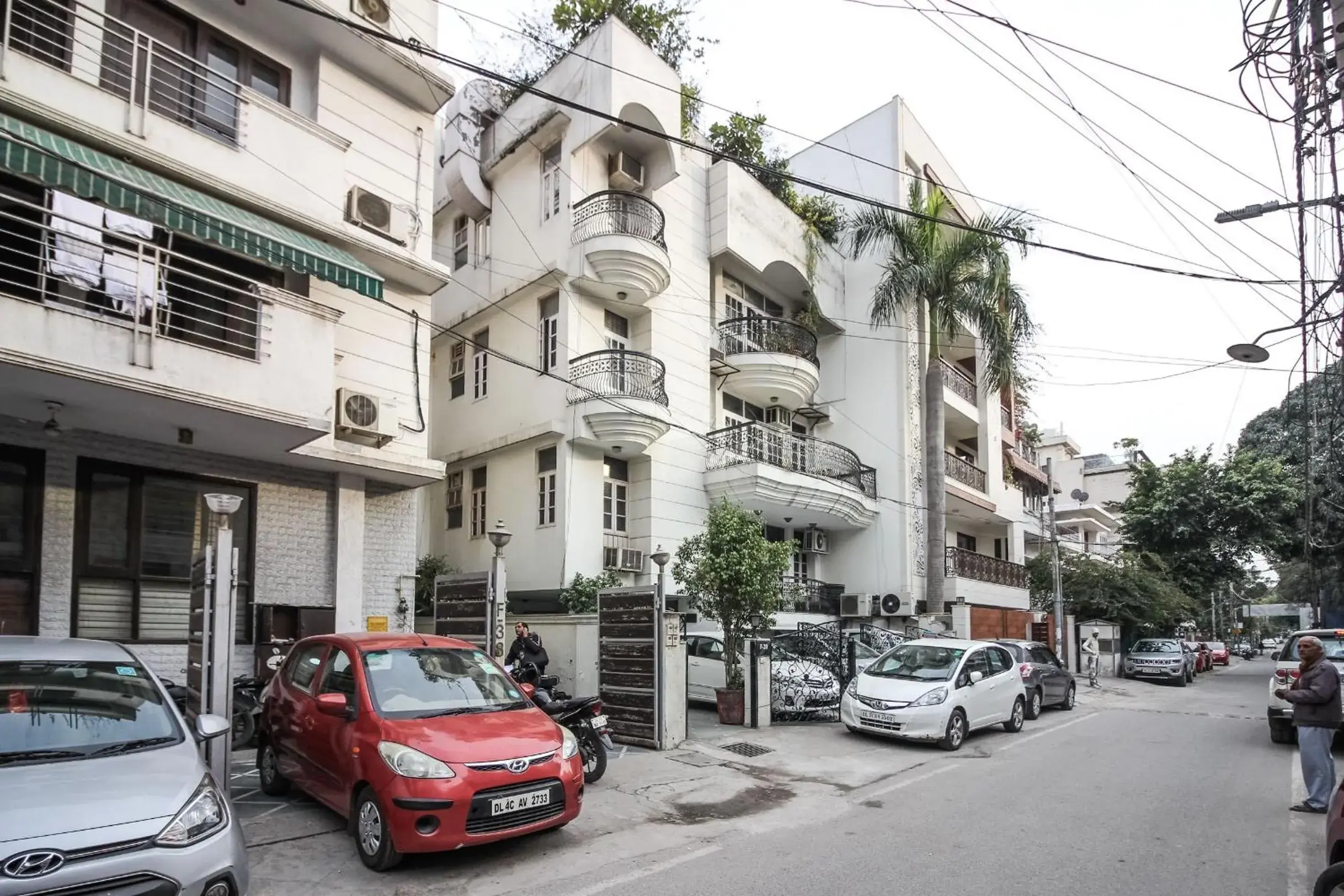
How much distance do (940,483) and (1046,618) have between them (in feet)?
42.5

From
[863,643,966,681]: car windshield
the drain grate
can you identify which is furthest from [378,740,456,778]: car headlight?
[863,643,966,681]: car windshield

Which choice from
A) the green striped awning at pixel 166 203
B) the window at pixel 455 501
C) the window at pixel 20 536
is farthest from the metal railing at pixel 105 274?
the window at pixel 455 501

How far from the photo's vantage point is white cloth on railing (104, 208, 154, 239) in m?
10.5

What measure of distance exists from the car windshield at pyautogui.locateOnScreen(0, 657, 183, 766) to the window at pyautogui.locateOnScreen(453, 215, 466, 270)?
17300mm

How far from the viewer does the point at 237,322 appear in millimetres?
11625

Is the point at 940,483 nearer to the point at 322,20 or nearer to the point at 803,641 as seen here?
the point at 803,641

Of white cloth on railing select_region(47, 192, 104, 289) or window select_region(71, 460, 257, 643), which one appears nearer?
white cloth on railing select_region(47, 192, 104, 289)

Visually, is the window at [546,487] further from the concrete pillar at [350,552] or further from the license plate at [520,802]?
the license plate at [520,802]

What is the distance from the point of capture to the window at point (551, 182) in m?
19.3

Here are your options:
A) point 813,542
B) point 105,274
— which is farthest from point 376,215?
point 813,542

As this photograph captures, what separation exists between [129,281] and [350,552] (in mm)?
4670

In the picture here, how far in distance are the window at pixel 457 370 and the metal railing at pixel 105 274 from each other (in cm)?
1008

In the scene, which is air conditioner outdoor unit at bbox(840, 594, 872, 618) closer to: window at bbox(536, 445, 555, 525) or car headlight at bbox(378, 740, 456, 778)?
window at bbox(536, 445, 555, 525)

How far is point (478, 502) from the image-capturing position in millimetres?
20531
